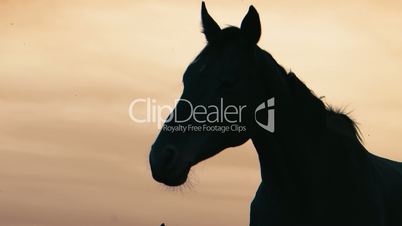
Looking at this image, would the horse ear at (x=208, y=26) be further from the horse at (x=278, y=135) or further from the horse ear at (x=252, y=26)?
the horse ear at (x=252, y=26)

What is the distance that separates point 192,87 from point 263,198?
1.67 metres

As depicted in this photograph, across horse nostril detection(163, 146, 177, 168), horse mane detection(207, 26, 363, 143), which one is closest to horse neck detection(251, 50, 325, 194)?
horse mane detection(207, 26, 363, 143)

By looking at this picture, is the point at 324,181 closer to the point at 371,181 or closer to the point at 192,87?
the point at 371,181

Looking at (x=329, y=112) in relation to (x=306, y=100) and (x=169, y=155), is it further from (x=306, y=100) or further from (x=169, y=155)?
(x=169, y=155)

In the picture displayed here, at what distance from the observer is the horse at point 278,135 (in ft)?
25.4

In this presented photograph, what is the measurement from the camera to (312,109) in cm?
847

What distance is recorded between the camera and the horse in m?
7.75

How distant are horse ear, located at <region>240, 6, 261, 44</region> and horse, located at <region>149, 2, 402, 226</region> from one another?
1 cm

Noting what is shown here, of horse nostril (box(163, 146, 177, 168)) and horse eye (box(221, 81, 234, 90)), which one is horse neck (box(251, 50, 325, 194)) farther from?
horse nostril (box(163, 146, 177, 168))

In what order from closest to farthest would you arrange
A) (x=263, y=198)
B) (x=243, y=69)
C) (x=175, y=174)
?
(x=175, y=174)
(x=243, y=69)
(x=263, y=198)

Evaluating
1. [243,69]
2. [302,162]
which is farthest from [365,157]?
[243,69]

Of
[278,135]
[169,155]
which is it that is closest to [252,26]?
[278,135]

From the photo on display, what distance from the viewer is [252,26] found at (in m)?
7.98

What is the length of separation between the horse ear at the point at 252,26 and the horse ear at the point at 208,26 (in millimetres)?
334
